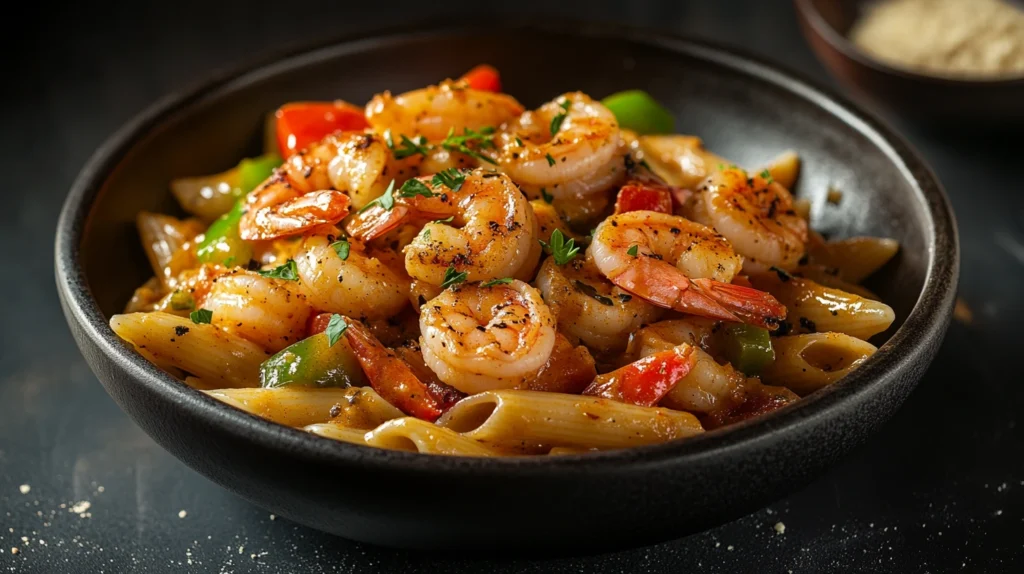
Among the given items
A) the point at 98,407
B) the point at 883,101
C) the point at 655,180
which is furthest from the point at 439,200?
the point at 883,101

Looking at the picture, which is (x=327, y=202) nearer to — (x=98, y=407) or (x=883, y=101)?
(x=98, y=407)

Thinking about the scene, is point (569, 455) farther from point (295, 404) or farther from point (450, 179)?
point (450, 179)

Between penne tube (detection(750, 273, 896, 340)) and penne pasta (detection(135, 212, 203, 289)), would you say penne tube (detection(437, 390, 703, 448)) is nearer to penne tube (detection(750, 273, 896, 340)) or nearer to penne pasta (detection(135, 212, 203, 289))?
penne tube (detection(750, 273, 896, 340))

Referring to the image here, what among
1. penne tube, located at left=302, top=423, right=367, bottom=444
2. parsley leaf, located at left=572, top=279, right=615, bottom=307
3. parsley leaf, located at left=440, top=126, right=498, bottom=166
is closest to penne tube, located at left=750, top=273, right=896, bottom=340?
parsley leaf, located at left=572, top=279, right=615, bottom=307

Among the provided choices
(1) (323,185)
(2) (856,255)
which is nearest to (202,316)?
(1) (323,185)

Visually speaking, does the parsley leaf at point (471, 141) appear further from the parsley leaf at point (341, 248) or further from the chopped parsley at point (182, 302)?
the chopped parsley at point (182, 302)

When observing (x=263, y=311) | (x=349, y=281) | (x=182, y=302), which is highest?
(x=349, y=281)
